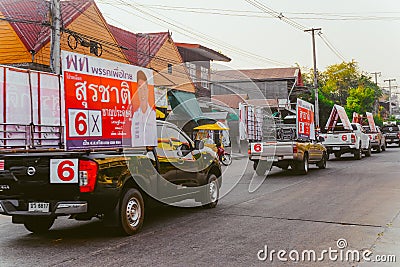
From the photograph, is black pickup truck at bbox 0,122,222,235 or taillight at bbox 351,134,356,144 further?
taillight at bbox 351,134,356,144

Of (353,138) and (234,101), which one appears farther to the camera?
(234,101)

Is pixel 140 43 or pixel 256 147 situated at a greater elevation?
pixel 140 43

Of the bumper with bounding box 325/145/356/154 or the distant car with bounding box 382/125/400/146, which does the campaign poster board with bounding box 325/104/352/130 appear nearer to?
the bumper with bounding box 325/145/356/154

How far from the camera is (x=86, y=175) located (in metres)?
6.70

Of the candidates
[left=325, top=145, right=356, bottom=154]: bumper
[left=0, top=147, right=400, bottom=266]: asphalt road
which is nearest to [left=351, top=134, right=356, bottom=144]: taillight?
[left=325, top=145, right=356, bottom=154]: bumper

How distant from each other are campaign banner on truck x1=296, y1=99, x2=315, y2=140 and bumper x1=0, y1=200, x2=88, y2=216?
12954 millimetres

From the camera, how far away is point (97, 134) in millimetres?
7500

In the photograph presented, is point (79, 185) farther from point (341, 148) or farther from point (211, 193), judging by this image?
point (341, 148)

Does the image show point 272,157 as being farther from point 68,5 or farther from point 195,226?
point 68,5

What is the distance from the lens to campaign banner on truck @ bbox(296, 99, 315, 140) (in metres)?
18.9

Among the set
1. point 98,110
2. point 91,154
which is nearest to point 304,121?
point 98,110

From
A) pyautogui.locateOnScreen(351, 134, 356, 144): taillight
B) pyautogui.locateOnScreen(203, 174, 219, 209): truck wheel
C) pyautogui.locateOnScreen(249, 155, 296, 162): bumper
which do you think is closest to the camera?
pyautogui.locateOnScreen(203, 174, 219, 209): truck wheel

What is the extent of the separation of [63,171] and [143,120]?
6.14 feet

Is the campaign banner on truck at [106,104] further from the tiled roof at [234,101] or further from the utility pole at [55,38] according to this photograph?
the tiled roof at [234,101]
